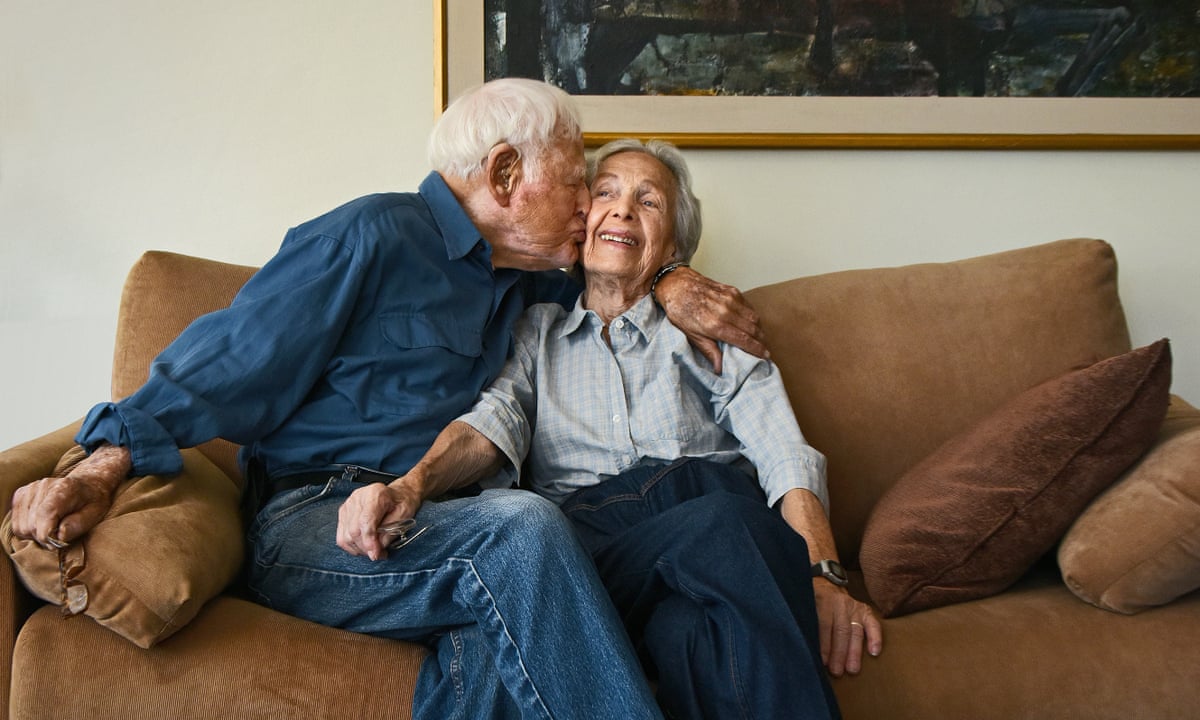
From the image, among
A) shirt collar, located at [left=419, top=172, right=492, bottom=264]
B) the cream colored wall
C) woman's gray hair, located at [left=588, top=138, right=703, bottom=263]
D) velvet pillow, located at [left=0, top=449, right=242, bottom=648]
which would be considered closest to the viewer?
velvet pillow, located at [left=0, top=449, right=242, bottom=648]

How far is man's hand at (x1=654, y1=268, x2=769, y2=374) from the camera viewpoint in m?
1.83

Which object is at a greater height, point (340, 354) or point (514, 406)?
point (340, 354)

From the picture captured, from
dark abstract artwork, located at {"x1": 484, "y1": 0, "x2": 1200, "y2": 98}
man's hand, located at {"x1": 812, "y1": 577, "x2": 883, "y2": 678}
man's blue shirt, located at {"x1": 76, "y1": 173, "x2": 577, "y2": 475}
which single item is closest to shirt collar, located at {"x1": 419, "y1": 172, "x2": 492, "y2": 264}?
man's blue shirt, located at {"x1": 76, "y1": 173, "x2": 577, "y2": 475}

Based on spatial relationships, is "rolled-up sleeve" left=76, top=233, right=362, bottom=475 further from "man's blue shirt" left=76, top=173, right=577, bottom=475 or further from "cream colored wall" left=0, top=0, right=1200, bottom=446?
"cream colored wall" left=0, top=0, right=1200, bottom=446

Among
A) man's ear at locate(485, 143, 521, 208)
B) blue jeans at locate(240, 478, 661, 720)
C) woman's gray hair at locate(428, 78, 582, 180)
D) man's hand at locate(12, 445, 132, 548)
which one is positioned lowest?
blue jeans at locate(240, 478, 661, 720)

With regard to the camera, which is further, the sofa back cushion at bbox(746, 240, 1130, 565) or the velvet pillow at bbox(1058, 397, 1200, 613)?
the sofa back cushion at bbox(746, 240, 1130, 565)

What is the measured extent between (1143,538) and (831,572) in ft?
1.42

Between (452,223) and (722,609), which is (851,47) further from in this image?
(722,609)

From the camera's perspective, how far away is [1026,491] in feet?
5.01

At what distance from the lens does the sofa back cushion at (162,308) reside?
184 centimetres

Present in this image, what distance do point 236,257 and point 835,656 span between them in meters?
1.54

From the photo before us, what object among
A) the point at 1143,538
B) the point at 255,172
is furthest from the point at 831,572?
the point at 255,172

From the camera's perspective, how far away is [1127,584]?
1462mm

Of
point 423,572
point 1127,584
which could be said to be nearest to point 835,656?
point 1127,584
